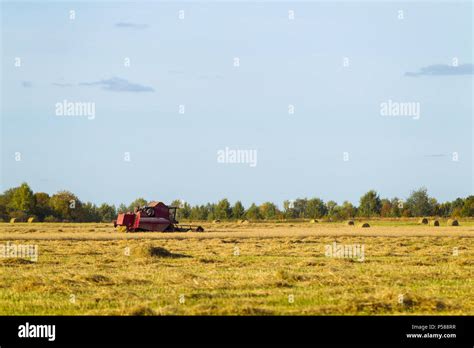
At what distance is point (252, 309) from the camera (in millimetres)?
17953

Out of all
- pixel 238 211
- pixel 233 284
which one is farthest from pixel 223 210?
pixel 233 284

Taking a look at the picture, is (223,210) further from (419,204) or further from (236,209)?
(419,204)

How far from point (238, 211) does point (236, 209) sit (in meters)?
0.88

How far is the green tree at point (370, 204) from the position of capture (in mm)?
141125

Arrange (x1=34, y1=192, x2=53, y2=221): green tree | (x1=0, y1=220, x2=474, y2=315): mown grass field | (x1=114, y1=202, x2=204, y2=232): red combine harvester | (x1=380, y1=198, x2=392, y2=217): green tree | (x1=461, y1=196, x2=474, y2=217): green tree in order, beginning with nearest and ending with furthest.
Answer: (x1=0, y1=220, x2=474, y2=315): mown grass field → (x1=114, y1=202, x2=204, y2=232): red combine harvester → (x1=34, y1=192, x2=53, y2=221): green tree → (x1=461, y1=196, x2=474, y2=217): green tree → (x1=380, y1=198, x2=392, y2=217): green tree

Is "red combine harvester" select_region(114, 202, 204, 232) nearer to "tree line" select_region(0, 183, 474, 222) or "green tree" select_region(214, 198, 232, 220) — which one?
"tree line" select_region(0, 183, 474, 222)

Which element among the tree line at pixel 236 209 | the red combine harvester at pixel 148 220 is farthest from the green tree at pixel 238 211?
the red combine harvester at pixel 148 220

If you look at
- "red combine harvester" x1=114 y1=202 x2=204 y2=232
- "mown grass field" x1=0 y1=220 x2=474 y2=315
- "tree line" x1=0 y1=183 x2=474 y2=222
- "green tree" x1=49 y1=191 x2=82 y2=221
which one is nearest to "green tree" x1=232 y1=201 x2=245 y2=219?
"tree line" x1=0 y1=183 x2=474 y2=222

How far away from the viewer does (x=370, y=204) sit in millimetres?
143500

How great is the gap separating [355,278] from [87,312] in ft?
29.7

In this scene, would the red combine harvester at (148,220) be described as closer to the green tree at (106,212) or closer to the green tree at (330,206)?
the green tree at (106,212)

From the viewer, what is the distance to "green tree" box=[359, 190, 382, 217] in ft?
463
